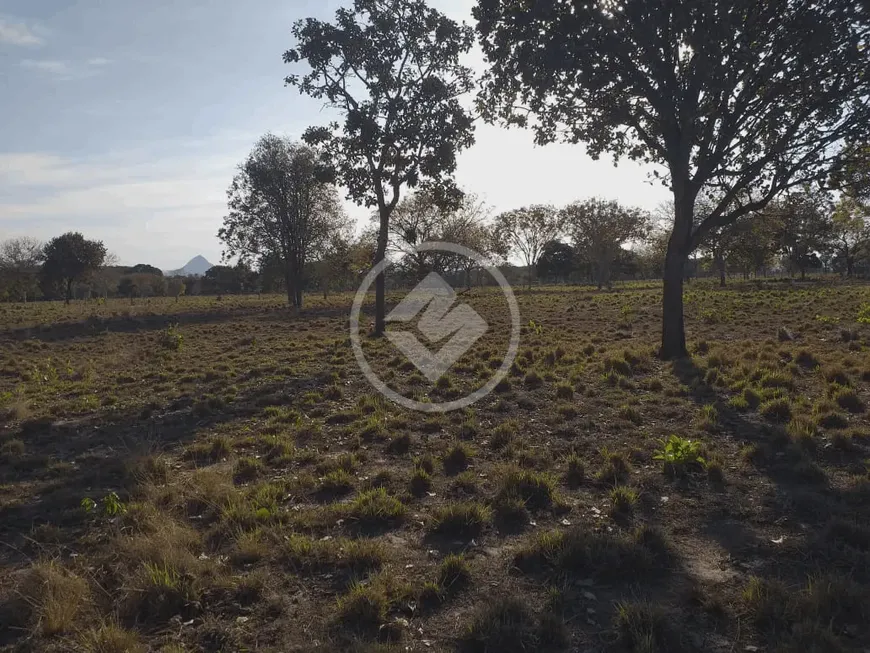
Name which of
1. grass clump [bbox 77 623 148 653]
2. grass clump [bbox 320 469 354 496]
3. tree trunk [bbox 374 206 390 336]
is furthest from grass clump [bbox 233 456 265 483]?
tree trunk [bbox 374 206 390 336]

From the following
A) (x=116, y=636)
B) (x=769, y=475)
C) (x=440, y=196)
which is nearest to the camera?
(x=116, y=636)

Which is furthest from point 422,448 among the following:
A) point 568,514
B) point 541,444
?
point 568,514

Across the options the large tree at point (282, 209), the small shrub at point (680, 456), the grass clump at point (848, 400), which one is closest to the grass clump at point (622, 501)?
the small shrub at point (680, 456)

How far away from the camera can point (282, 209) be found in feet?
122

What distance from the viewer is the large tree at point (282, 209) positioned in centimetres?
3644

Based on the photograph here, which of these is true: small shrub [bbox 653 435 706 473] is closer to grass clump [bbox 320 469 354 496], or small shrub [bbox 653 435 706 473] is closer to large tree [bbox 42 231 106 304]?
grass clump [bbox 320 469 354 496]

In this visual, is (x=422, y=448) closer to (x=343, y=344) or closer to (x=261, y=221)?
(x=343, y=344)

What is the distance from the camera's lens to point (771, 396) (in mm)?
8695

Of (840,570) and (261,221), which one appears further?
(261,221)

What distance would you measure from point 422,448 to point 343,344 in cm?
1099

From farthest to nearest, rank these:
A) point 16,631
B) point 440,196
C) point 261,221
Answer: point 261,221
point 440,196
point 16,631

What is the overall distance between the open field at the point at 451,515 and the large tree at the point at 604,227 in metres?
54.4

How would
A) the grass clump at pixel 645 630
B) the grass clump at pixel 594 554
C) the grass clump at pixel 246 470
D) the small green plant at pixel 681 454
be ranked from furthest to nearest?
1. the grass clump at pixel 246 470
2. the small green plant at pixel 681 454
3. the grass clump at pixel 594 554
4. the grass clump at pixel 645 630

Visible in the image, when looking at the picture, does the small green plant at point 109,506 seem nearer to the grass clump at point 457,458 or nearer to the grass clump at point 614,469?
the grass clump at point 457,458
